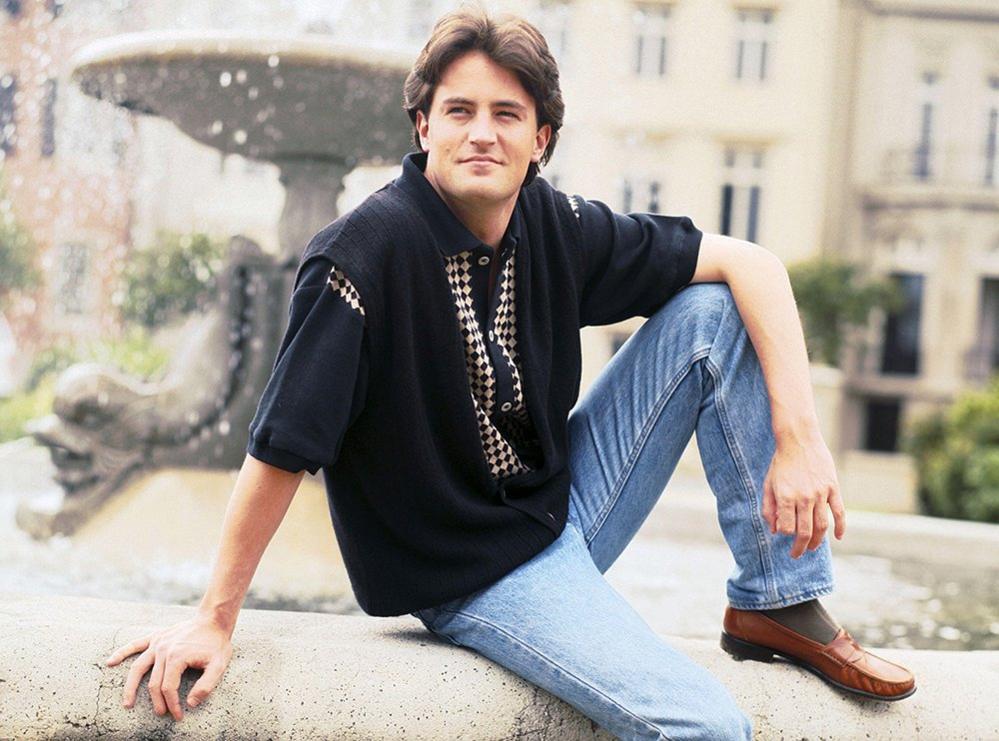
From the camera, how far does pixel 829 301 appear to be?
20125 millimetres

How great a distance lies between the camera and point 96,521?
194 inches

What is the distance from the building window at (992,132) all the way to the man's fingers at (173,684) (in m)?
23.6

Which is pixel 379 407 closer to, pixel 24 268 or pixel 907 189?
pixel 24 268

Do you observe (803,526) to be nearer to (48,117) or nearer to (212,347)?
(212,347)

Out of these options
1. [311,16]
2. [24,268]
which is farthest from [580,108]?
[311,16]

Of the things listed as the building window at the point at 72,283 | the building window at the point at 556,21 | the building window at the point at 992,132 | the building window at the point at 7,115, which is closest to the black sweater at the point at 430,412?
the building window at the point at 7,115

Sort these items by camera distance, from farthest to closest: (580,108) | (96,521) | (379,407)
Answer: (580,108)
(96,521)
(379,407)

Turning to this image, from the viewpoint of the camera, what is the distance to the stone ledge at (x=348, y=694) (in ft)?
5.78

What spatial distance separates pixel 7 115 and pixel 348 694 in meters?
18.2

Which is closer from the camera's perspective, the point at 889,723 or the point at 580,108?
the point at 889,723

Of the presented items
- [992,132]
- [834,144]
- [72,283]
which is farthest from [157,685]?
[992,132]

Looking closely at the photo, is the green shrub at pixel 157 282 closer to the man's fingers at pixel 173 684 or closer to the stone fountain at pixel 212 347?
the stone fountain at pixel 212 347

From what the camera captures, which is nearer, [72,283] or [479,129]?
[479,129]

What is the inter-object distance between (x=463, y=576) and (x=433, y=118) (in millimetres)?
718
